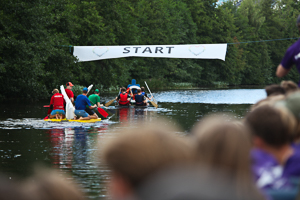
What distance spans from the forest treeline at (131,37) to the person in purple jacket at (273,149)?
25.8 m

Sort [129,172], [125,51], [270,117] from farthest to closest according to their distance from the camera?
[125,51] < [270,117] < [129,172]

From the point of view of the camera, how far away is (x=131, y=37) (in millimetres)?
54531

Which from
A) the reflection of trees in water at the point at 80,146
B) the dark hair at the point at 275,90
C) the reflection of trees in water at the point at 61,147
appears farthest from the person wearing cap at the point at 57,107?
the dark hair at the point at 275,90

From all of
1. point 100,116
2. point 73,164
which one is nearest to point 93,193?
point 73,164

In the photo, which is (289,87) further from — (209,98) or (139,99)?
(209,98)

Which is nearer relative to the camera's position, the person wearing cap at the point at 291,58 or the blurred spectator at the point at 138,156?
the blurred spectator at the point at 138,156

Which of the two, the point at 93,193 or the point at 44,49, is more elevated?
the point at 44,49

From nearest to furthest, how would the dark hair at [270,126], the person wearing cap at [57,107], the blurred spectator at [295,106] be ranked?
the dark hair at [270,126], the blurred spectator at [295,106], the person wearing cap at [57,107]

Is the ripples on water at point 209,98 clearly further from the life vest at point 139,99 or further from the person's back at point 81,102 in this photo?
the person's back at point 81,102

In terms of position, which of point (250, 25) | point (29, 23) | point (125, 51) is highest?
point (250, 25)

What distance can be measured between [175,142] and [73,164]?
801 cm

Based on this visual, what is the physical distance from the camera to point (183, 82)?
73375mm

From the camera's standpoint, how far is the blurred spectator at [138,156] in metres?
1.52

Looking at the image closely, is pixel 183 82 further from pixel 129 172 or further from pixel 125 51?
pixel 129 172
